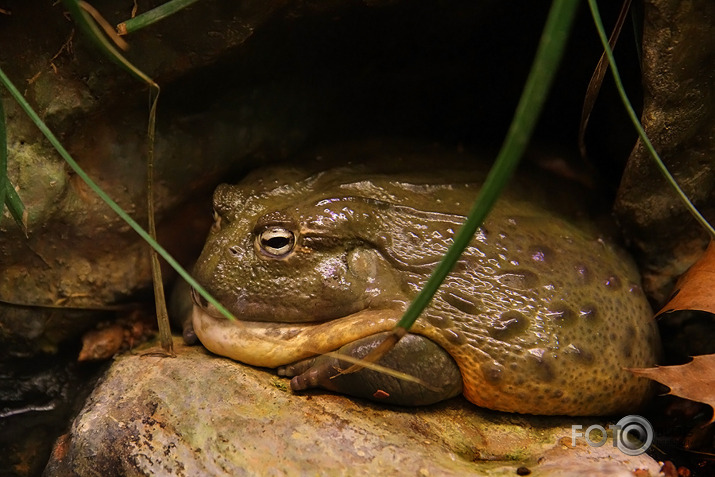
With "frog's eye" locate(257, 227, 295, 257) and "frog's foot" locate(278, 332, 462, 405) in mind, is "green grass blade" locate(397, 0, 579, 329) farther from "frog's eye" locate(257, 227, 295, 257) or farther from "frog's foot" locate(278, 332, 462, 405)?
"frog's eye" locate(257, 227, 295, 257)

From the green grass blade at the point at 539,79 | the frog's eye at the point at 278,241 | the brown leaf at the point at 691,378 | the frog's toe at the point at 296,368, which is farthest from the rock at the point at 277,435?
the green grass blade at the point at 539,79

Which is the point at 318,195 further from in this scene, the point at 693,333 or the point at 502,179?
the point at 693,333

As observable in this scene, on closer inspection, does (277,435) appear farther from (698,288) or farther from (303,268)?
(698,288)

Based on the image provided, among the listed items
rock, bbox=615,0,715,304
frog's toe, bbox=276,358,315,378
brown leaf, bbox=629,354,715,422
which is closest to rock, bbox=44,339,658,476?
frog's toe, bbox=276,358,315,378

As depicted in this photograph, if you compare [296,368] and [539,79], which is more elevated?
[539,79]

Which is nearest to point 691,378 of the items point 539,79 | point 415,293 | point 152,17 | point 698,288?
point 698,288

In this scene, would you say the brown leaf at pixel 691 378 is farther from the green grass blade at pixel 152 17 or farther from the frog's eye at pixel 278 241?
the green grass blade at pixel 152 17
